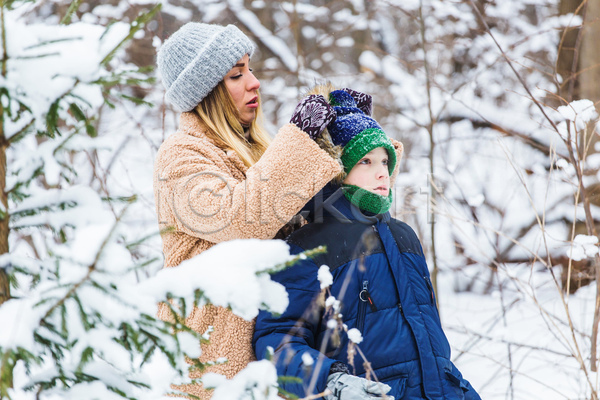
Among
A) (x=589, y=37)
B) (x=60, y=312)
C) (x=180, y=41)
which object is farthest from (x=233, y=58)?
(x=589, y=37)

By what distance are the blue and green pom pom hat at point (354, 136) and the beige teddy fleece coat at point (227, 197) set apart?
0.14 meters

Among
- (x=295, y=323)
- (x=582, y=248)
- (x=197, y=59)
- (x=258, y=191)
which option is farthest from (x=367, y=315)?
(x=582, y=248)

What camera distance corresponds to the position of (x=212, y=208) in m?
1.67

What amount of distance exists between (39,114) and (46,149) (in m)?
0.07

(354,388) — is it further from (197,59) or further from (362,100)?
(197,59)

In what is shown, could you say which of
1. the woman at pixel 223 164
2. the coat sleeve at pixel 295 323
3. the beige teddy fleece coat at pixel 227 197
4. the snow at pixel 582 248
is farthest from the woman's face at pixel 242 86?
the snow at pixel 582 248

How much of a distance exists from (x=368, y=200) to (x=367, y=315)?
383mm

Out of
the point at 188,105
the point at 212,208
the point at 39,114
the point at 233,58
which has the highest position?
the point at 39,114

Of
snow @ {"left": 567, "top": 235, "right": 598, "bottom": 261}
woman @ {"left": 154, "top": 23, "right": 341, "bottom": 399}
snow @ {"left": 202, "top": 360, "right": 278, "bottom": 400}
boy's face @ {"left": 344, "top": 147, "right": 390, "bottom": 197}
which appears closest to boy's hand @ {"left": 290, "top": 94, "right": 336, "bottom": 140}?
woman @ {"left": 154, "top": 23, "right": 341, "bottom": 399}

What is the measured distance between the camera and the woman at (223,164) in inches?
65.7

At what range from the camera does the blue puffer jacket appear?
1.69 metres

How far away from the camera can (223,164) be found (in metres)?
1.89

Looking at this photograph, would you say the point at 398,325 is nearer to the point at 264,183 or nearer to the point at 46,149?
the point at 264,183

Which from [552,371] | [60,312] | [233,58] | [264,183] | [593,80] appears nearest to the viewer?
[60,312]
